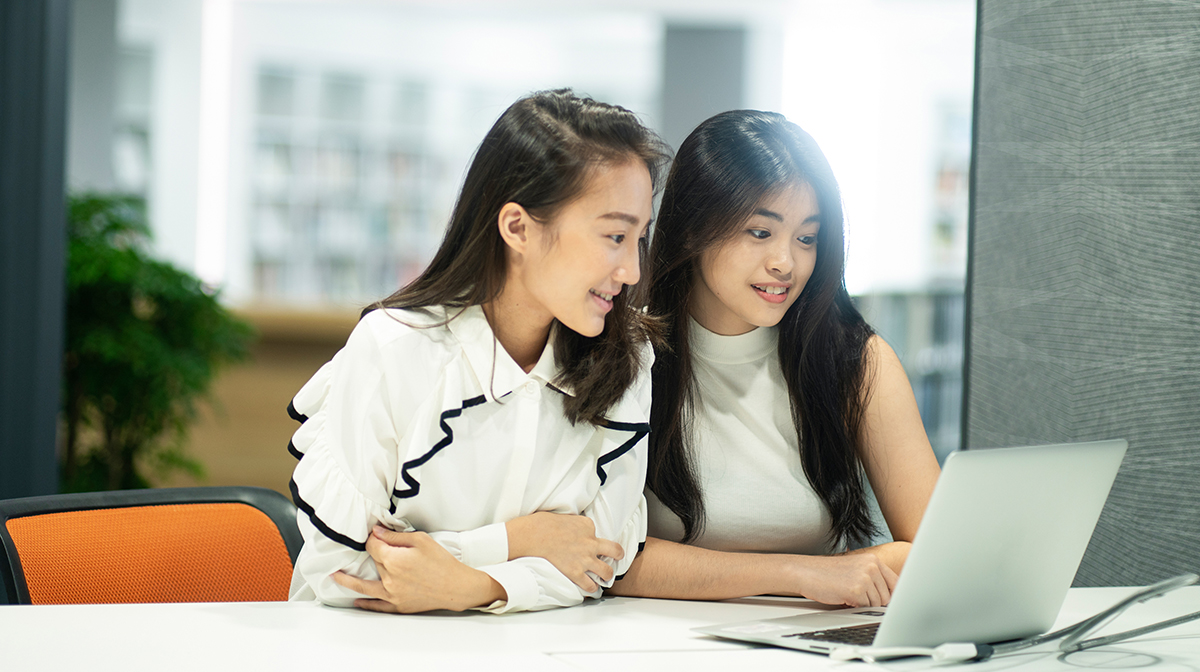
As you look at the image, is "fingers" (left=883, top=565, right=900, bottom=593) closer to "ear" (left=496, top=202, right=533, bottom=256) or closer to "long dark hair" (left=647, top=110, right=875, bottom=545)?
"long dark hair" (left=647, top=110, right=875, bottom=545)

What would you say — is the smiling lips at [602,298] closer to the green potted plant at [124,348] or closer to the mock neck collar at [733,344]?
the mock neck collar at [733,344]

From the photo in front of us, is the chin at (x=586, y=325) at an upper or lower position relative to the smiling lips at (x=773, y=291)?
lower

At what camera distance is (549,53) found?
8.27 meters

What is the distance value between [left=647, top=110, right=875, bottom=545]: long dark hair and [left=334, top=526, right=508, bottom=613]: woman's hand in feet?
1.30

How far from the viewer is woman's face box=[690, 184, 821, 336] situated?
4.81 ft

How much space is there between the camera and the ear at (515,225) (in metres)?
1.22

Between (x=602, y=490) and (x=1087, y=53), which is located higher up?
(x=1087, y=53)

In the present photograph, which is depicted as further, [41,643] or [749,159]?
[749,159]

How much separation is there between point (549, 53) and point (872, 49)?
8.29ft

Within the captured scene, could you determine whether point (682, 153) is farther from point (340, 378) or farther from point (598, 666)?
point (598, 666)

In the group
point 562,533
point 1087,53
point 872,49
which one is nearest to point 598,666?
point 562,533

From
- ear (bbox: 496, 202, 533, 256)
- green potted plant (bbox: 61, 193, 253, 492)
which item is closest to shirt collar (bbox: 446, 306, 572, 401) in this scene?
ear (bbox: 496, 202, 533, 256)

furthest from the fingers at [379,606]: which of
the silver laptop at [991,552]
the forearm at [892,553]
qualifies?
the forearm at [892,553]

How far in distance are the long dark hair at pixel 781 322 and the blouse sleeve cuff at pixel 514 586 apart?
0.33 m
